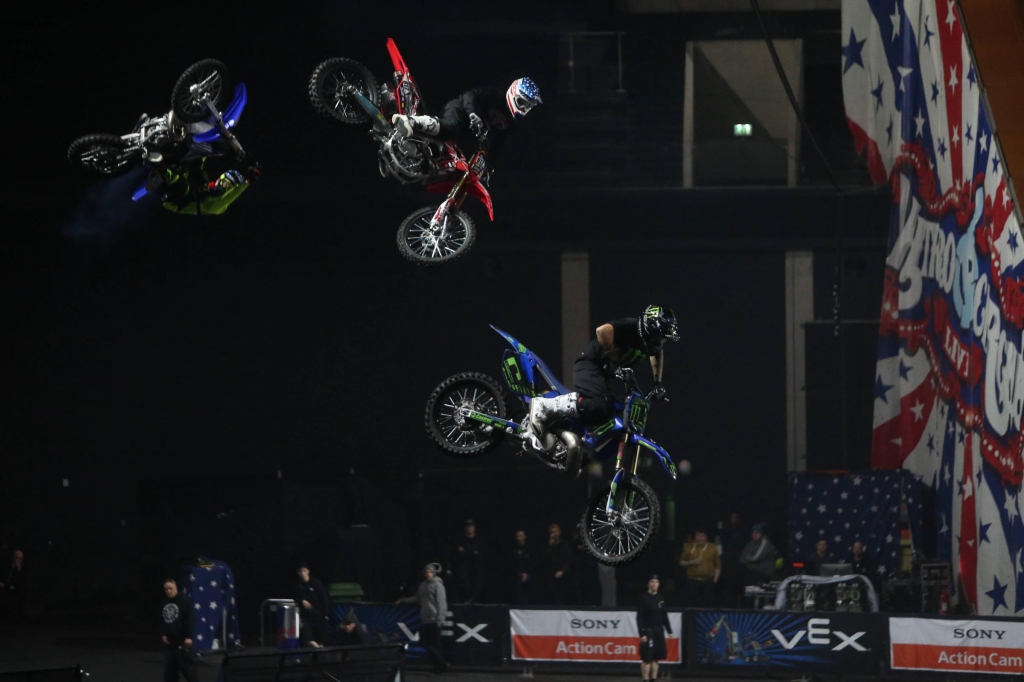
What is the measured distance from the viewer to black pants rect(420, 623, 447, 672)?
21.9 m

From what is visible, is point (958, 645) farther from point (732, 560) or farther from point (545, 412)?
point (545, 412)

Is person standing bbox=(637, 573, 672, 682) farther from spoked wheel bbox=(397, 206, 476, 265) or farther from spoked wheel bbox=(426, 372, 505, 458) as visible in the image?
spoked wheel bbox=(397, 206, 476, 265)

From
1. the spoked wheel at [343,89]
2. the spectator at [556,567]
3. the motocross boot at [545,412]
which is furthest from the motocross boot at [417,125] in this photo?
the spectator at [556,567]

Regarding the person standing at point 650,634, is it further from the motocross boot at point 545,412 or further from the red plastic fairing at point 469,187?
the red plastic fairing at point 469,187

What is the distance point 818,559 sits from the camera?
24047 mm

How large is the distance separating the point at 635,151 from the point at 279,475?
9.99 metres

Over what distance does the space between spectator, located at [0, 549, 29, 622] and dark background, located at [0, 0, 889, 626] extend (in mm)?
1795

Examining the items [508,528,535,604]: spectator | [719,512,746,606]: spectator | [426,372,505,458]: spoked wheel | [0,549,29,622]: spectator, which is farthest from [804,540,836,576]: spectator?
[0,549,29,622]: spectator

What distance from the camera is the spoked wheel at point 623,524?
13.1 metres

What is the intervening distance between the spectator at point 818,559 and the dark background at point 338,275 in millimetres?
5015

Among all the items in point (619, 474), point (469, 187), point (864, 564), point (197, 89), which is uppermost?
point (197, 89)

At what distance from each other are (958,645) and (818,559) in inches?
146

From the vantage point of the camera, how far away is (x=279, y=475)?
2578 cm

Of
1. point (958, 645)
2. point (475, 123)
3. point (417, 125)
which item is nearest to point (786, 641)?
point (958, 645)
